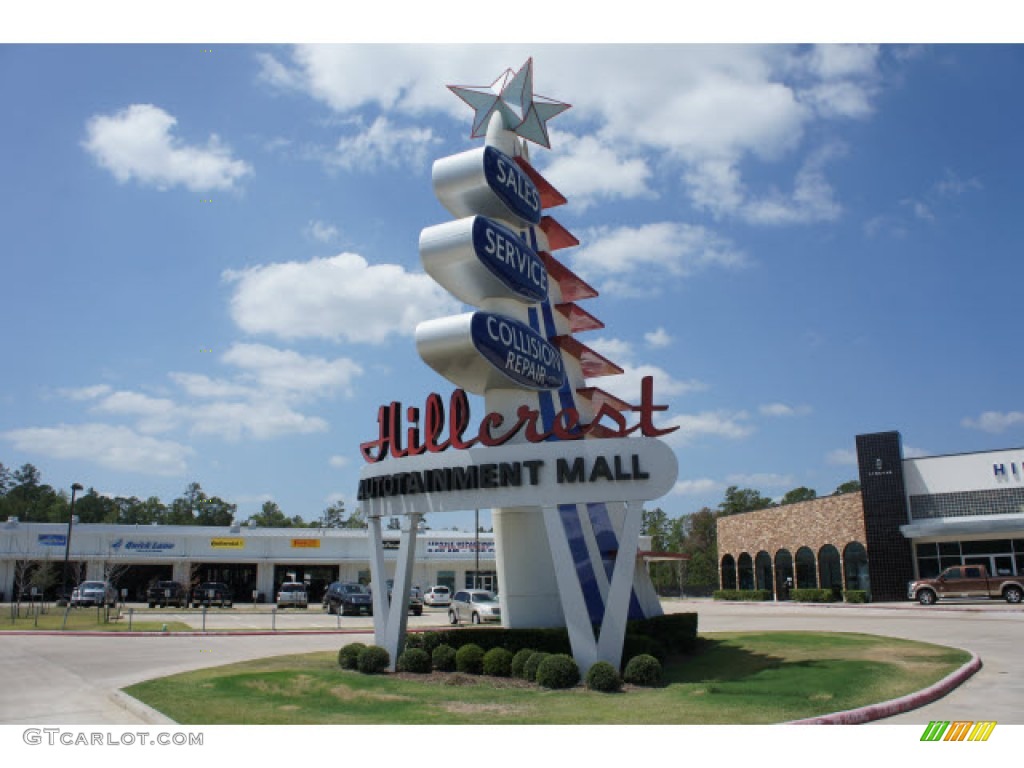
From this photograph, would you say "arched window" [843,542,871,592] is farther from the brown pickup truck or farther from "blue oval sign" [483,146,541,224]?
"blue oval sign" [483,146,541,224]

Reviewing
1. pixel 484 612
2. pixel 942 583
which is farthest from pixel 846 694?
pixel 942 583

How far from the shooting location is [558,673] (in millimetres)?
15430

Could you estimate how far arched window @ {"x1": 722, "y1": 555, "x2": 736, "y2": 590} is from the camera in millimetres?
61688

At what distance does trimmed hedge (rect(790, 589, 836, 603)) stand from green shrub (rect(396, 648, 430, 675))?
37.8m

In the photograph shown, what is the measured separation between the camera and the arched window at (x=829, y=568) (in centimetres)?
5044

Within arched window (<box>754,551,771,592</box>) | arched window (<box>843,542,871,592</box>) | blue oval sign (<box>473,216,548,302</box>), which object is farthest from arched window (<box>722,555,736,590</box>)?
blue oval sign (<box>473,216,548,302</box>)

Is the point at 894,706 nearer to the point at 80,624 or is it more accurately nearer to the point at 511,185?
the point at 511,185

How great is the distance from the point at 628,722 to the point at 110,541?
55297 millimetres

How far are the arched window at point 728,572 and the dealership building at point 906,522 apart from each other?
26.4 feet

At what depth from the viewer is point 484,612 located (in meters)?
35.4

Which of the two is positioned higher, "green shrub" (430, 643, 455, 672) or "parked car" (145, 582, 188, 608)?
"green shrub" (430, 643, 455, 672)

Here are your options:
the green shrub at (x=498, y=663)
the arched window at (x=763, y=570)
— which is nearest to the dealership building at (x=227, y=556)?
the arched window at (x=763, y=570)

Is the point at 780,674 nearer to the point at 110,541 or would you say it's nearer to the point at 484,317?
the point at 484,317

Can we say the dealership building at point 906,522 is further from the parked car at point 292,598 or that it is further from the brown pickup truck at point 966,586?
the parked car at point 292,598
